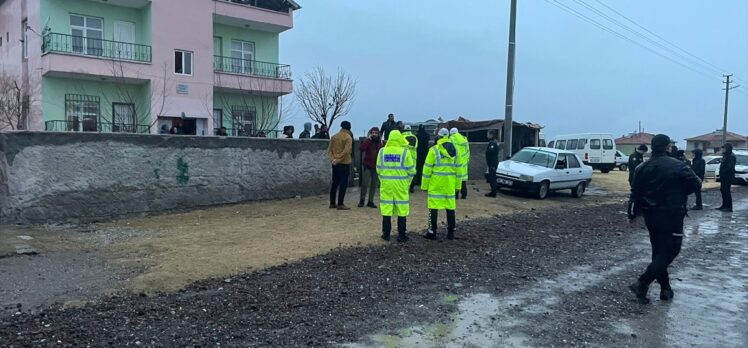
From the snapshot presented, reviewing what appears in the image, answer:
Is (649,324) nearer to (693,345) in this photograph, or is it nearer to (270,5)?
(693,345)

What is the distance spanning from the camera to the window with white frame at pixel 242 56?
2931cm

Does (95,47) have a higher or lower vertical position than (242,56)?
lower

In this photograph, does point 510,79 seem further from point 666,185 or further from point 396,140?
point 666,185

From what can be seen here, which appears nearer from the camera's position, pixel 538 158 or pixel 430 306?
pixel 430 306

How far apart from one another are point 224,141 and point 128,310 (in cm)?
652

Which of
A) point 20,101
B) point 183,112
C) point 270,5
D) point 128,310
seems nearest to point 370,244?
point 128,310

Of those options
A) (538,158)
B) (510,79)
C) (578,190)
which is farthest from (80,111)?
(578,190)

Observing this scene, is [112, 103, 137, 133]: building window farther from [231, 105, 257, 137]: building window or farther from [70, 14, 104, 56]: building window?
[231, 105, 257, 137]: building window

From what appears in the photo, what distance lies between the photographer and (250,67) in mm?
29703

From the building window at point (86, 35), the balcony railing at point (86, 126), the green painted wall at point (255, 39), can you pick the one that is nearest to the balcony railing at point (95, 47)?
the building window at point (86, 35)

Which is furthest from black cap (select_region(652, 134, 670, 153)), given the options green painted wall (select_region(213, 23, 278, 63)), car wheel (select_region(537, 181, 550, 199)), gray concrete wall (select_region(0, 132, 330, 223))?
green painted wall (select_region(213, 23, 278, 63))

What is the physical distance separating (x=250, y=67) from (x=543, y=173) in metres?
19.1

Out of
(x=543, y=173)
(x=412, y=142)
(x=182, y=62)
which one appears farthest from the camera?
(x=182, y=62)

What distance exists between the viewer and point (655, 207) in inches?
230
